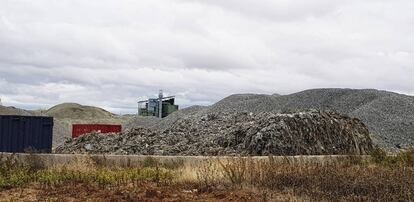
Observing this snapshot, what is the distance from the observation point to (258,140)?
16188mm

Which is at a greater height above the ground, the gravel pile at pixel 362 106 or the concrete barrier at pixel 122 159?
the gravel pile at pixel 362 106

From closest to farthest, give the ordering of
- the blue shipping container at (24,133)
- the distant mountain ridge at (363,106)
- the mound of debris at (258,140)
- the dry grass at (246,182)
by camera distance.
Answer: the dry grass at (246,182), the mound of debris at (258,140), the blue shipping container at (24,133), the distant mountain ridge at (363,106)

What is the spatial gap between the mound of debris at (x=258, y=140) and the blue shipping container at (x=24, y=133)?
0.86 metres

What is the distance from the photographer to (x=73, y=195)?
30.0ft

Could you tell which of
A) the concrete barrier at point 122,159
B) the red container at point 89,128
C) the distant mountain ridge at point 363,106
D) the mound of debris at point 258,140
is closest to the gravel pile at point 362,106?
the distant mountain ridge at point 363,106

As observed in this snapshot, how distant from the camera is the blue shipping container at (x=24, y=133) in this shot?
57.4 ft

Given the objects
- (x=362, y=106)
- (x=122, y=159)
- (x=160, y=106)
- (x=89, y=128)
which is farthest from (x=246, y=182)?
(x=160, y=106)

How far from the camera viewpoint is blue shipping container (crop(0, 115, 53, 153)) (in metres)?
17.5

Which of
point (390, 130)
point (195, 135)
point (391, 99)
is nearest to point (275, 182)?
point (195, 135)

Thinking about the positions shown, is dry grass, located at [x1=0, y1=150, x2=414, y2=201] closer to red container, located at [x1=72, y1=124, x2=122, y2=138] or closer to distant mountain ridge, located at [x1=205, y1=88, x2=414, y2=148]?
red container, located at [x1=72, y1=124, x2=122, y2=138]

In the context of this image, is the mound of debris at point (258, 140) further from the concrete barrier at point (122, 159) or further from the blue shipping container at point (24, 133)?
the concrete barrier at point (122, 159)

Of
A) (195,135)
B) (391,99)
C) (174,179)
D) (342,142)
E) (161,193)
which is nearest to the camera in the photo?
(161,193)

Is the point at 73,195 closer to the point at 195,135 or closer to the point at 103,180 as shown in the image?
the point at 103,180

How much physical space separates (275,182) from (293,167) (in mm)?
1282
